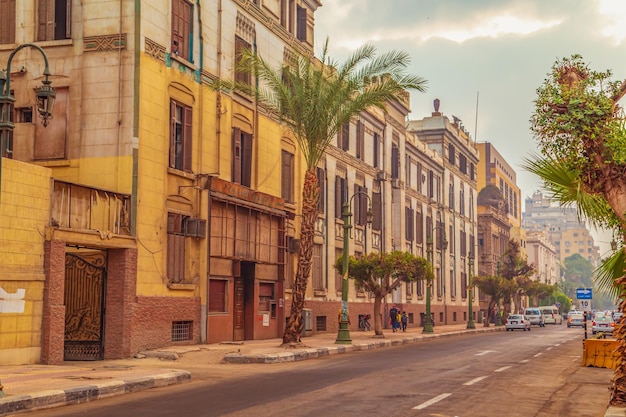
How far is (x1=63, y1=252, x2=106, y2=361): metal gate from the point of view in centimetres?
2466

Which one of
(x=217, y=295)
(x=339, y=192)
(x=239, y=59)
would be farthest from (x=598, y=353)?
(x=339, y=192)

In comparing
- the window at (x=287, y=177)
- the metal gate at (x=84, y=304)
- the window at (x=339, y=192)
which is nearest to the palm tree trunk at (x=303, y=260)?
the metal gate at (x=84, y=304)

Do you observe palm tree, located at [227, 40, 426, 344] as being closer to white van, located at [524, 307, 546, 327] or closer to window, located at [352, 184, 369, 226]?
window, located at [352, 184, 369, 226]

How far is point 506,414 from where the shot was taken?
41.4ft

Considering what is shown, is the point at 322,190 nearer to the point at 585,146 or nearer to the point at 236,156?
the point at 236,156

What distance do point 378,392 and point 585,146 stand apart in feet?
19.8

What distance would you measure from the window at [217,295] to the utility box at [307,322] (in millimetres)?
8139

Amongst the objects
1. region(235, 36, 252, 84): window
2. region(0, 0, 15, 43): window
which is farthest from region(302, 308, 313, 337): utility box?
region(0, 0, 15, 43): window

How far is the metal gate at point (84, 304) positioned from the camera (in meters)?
24.7

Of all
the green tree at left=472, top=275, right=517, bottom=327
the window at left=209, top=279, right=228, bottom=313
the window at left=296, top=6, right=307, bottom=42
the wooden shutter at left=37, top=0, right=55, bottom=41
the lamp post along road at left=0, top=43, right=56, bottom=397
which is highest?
the window at left=296, top=6, right=307, bottom=42

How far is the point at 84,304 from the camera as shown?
24859 mm

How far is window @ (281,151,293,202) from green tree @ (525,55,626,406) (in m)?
26.8

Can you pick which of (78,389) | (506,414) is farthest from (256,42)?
(506,414)

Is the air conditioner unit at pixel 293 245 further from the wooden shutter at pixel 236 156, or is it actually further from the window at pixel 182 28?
the window at pixel 182 28
